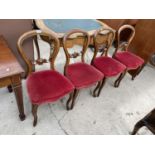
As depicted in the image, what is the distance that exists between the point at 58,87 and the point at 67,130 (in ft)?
1.63

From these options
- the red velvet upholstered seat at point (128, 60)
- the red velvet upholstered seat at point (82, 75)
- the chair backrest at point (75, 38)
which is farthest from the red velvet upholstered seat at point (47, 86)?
the red velvet upholstered seat at point (128, 60)

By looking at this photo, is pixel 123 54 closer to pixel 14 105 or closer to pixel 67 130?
pixel 67 130

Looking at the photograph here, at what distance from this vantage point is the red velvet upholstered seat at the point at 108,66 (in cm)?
182

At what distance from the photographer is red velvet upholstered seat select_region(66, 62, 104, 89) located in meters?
1.58

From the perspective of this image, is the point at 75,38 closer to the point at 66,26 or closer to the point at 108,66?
the point at 66,26

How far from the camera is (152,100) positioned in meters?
2.12

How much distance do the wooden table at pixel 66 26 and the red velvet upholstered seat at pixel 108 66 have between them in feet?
0.91

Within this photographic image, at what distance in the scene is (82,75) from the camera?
166 cm

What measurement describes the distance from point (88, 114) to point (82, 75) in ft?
1.57

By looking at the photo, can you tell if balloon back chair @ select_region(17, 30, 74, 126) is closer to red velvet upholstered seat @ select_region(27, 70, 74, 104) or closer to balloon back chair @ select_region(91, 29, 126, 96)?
red velvet upholstered seat @ select_region(27, 70, 74, 104)

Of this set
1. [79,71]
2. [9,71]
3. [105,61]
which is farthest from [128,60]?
[9,71]
